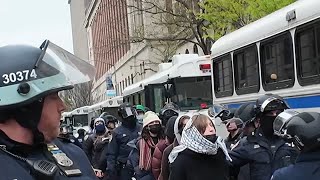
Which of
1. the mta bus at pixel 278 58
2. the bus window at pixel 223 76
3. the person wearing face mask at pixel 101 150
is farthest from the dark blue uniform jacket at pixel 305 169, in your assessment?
the bus window at pixel 223 76

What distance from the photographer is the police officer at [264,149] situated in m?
5.16

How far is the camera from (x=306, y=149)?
341 centimetres

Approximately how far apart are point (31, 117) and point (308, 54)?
→ 6216 mm

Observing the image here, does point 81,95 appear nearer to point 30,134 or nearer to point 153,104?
point 153,104

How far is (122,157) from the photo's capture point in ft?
29.6

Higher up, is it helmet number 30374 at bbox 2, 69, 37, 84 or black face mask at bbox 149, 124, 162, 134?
helmet number 30374 at bbox 2, 69, 37, 84

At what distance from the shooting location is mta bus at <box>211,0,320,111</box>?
7.68 meters

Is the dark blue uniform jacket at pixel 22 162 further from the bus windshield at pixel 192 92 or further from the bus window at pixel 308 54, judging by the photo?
the bus windshield at pixel 192 92

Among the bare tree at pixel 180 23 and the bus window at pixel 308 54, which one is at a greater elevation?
the bare tree at pixel 180 23

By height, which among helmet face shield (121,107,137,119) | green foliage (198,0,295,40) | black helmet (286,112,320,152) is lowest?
helmet face shield (121,107,137,119)

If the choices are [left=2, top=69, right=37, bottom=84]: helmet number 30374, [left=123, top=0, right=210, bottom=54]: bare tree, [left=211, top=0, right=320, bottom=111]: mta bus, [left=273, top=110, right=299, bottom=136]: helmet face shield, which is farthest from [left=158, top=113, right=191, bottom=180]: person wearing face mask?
[left=123, top=0, right=210, bottom=54]: bare tree

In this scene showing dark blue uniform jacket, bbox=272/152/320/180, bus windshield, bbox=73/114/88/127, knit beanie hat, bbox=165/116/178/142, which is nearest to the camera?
dark blue uniform jacket, bbox=272/152/320/180

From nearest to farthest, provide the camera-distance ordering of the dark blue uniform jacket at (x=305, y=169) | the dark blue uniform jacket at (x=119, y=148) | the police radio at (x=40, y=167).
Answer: the police radio at (x=40, y=167) < the dark blue uniform jacket at (x=305, y=169) < the dark blue uniform jacket at (x=119, y=148)

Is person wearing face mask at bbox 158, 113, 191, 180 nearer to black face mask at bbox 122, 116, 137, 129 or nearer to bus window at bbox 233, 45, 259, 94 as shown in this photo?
black face mask at bbox 122, 116, 137, 129
